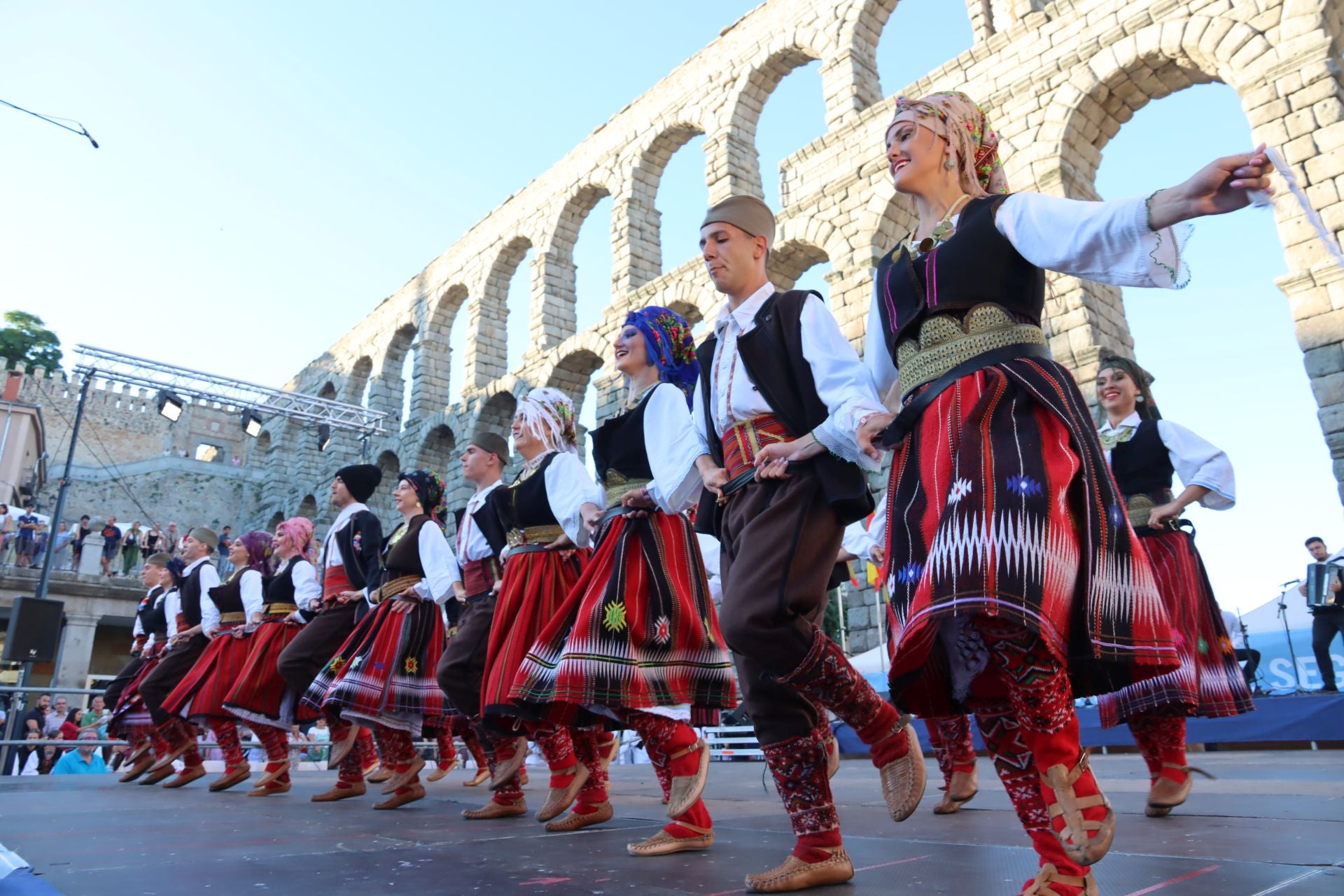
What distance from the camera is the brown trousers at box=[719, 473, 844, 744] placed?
220 centimetres

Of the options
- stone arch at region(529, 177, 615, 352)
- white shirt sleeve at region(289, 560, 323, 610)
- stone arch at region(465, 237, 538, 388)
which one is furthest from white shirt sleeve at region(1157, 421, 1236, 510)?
stone arch at region(465, 237, 538, 388)

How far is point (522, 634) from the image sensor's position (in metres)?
3.72

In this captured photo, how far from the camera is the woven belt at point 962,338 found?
1949 mm

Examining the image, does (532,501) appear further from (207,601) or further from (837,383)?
(207,601)

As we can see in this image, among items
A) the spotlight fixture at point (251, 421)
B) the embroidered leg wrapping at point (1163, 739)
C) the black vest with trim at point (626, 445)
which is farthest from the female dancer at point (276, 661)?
the spotlight fixture at point (251, 421)

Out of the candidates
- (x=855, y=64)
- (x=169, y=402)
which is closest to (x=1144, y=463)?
→ (x=855, y=64)

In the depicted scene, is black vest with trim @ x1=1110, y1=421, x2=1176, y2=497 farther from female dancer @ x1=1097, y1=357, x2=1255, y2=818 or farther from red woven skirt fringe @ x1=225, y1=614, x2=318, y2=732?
red woven skirt fringe @ x1=225, y1=614, x2=318, y2=732

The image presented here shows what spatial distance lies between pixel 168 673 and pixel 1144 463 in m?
5.87

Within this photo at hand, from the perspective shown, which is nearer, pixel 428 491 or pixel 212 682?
pixel 428 491

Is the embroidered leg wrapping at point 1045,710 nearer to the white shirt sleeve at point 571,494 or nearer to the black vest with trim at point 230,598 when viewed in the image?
the white shirt sleeve at point 571,494

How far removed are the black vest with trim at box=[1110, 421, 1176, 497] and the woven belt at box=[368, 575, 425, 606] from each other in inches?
133

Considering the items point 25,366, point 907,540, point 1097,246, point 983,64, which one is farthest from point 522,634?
point 25,366

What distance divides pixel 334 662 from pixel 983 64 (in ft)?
34.5

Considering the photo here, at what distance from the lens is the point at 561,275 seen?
1894 cm
